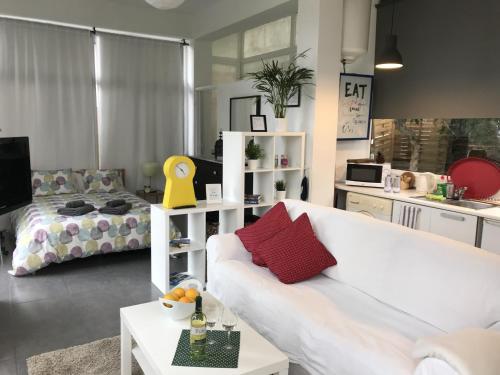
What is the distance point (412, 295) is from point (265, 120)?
8.98 ft

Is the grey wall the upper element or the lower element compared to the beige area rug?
upper

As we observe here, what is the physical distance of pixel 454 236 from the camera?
3.30 metres

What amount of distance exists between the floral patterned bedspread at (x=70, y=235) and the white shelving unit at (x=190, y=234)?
2.17 ft

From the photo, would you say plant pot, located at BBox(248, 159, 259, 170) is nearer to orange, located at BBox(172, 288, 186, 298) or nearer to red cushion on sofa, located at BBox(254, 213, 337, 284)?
red cushion on sofa, located at BBox(254, 213, 337, 284)

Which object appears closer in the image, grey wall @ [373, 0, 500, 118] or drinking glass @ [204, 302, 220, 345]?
drinking glass @ [204, 302, 220, 345]

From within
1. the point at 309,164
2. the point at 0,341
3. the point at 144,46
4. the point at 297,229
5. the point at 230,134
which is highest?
the point at 144,46

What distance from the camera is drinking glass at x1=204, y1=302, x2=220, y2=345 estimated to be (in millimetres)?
1975

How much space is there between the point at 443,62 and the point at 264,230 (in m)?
2.40

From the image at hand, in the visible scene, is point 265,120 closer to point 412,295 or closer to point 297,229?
point 297,229

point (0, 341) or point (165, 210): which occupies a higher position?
point (165, 210)

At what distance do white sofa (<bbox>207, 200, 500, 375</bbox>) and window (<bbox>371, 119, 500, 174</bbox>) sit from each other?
173 centimetres

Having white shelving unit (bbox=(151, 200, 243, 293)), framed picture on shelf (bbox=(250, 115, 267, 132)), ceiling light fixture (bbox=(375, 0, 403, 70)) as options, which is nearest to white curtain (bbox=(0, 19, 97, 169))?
framed picture on shelf (bbox=(250, 115, 267, 132))

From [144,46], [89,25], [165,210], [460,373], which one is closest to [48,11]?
[89,25]

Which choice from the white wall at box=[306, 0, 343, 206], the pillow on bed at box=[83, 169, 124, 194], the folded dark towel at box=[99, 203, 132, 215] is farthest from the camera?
the pillow on bed at box=[83, 169, 124, 194]
